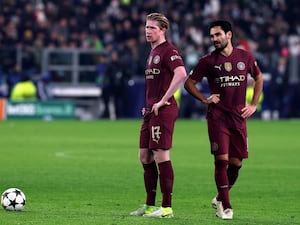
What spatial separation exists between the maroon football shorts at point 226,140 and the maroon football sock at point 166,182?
1.75 ft

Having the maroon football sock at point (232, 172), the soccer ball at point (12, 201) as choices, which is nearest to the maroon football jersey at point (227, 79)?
the maroon football sock at point (232, 172)

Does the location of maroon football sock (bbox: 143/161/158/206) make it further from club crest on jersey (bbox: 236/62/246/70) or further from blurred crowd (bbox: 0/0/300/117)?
blurred crowd (bbox: 0/0/300/117)

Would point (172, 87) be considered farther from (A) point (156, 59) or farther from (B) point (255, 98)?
(B) point (255, 98)

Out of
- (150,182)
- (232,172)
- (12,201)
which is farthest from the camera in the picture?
→ (232,172)

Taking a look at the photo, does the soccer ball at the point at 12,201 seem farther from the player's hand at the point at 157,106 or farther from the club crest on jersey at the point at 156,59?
the club crest on jersey at the point at 156,59

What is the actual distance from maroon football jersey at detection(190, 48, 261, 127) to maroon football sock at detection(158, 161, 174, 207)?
2.59 feet

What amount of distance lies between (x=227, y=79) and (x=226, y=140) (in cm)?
67

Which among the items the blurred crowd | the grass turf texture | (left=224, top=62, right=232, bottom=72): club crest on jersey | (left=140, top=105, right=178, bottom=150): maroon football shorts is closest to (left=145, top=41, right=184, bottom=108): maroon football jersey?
(left=140, top=105, right=178, bottom=150): maroon football shorts

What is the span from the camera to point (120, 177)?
17.2m

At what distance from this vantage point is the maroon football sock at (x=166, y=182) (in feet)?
37.6

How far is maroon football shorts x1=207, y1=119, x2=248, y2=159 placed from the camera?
1159cm

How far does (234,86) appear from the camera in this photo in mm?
11719

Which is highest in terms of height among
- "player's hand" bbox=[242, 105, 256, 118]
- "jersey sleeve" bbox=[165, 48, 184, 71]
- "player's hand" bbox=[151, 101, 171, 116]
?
"jersey sleeve" bbox=[165, 48, 184, 71]

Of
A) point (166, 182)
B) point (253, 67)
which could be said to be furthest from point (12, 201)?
point (253, 67)
